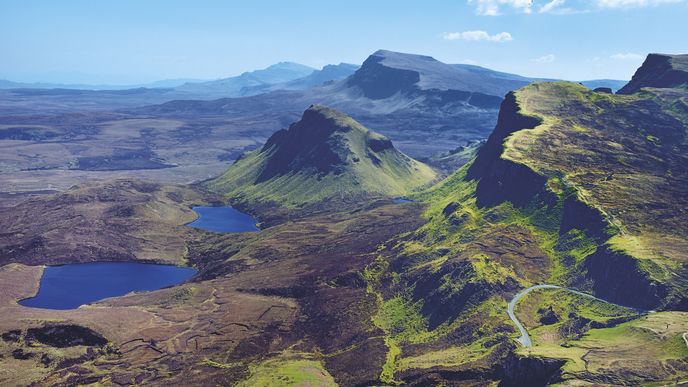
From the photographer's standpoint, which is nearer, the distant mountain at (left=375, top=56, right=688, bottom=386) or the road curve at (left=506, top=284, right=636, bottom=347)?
the distant mountain at (left=375, top=56, right=688, bottom=386)

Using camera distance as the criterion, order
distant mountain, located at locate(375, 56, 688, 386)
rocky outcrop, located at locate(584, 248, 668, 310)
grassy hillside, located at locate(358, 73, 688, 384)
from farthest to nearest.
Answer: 1. rocky outcrop, located at locate(584, 248, 668, 310)
2. grassy hillside, located at locate(358, 73, 688, 384)
3. distant mountain, located at locate(375, 56, 688, 386)

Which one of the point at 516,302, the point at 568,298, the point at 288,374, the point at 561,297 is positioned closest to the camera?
the point at 288,374

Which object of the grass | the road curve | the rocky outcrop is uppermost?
the rocky outcrop

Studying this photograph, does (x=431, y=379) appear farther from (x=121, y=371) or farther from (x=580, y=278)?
(x=121, y=371)

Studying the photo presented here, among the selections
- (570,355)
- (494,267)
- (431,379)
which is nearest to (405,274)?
(494,267)

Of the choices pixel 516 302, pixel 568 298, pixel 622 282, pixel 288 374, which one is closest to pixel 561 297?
pixel 568 298

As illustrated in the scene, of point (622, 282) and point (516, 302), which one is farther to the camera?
point (516, 302)

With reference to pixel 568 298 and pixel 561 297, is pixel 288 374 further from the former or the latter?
pixel 568 298

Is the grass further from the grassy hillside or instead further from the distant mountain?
the distant mountain

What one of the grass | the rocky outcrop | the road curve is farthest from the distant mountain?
the grass

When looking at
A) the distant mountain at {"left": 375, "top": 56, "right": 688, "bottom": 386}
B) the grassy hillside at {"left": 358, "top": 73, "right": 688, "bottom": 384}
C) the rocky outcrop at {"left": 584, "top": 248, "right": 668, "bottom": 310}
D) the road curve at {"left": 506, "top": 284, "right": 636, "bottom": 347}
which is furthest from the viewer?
the rocky outcrop at {"left": 584, "top": 248, "right": 668, "bottom": 310}

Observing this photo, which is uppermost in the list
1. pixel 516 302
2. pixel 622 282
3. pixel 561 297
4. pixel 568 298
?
pixel 622 282

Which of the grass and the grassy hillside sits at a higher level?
the grassy hillside
